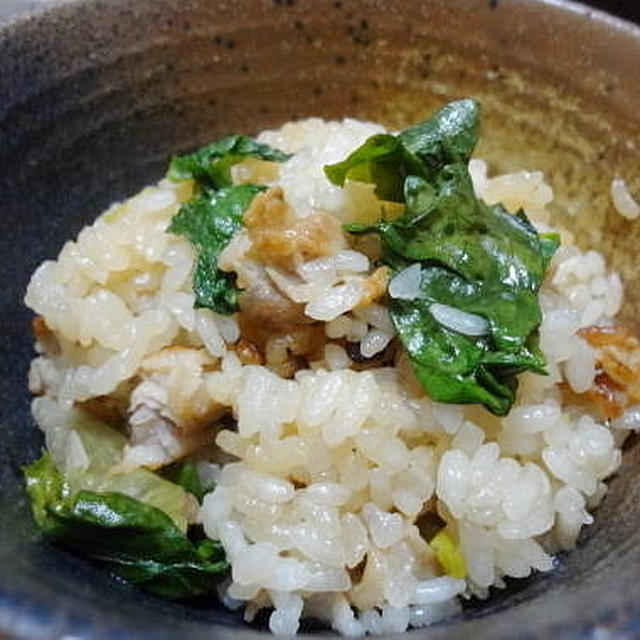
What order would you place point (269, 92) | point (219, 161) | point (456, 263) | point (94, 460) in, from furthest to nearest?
point (269, 92)
point (219, 161)
point (94, 460)
point (456, 263)

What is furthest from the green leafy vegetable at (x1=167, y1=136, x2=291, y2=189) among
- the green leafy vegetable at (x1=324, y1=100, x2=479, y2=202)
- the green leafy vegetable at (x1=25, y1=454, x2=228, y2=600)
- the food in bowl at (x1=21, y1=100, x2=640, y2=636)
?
the green leafy vegetable at (x1=25, y1=454, x2=228, y2=600)

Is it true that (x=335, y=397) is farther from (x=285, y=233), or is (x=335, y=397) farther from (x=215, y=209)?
(x=215, y=209)

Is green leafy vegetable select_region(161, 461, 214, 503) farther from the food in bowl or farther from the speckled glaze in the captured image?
the speckled glaze

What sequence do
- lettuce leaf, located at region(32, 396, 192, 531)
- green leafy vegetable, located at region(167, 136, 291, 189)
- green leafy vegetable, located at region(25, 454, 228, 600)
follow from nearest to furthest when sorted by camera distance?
green leafy vegetable, located at region(25, 454, 228, 600), lettuce leaf, located at region(32, 396, 192, 531), green leafy vegetable, located at region(167, 136, 291, 189)

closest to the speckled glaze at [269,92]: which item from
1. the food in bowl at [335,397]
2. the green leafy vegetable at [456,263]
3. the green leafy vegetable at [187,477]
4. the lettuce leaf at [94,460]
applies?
the lettuce leaf at [94,460]

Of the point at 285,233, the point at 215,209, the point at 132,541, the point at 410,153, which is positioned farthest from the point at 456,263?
the point at 132,541

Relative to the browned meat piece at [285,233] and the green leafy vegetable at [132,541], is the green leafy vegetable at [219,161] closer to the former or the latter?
the browned meat piece at [285,233]
